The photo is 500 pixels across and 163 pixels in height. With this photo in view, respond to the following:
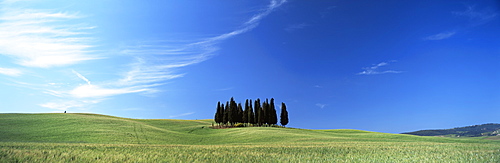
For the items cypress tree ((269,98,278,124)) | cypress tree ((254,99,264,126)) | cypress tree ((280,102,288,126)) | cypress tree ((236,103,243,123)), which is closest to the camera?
cypress tree ((254,99,264,126))

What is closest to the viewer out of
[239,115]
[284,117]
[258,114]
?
[258,114]

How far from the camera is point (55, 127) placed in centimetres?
4772

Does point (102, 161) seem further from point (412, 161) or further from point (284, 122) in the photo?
point (284, 122)

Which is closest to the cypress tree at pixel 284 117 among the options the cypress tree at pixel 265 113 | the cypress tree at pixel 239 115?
the cypress tree at pixel 265 113

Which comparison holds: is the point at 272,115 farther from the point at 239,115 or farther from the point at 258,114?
the point at 239,115

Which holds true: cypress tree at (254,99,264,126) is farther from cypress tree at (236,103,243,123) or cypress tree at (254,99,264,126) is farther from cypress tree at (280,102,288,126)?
cypress tree at (280,102,288,126)

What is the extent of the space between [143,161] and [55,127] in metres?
46.0

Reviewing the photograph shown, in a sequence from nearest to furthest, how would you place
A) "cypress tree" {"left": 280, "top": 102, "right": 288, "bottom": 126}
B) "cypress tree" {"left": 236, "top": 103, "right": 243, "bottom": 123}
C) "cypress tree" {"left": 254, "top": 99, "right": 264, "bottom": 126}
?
"cypress tree" {"left": 254, "top": 99, "right": 264, "bottom": 126} < "cypress tree" {"left": 236, "top": 103, "right": 243, "bottom": 123} < "cypress tree" {"left": 280, "top": 102, "right": 288, "bottom": 126}

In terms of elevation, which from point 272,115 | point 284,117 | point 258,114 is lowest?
point 284,117

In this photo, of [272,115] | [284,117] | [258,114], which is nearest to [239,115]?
[258,114]

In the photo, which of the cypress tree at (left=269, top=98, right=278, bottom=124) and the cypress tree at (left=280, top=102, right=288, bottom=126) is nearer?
the cypress tree at (left=269, top=98, right=278, bottom=124)

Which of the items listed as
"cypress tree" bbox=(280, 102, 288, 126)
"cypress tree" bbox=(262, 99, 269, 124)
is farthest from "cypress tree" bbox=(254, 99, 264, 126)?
"cypress tree" bbox=(280, 102, 288, 126)

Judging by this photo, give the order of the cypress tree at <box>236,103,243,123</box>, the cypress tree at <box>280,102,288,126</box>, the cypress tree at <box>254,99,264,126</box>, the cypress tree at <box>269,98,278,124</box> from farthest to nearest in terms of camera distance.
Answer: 1. the cypress tree at <box>280,102,288,126</box>
2. the cypress tree at <box>236,103,243,123</box>
3. the cypress tree at <box>269,98,278,124</box>
4. the cypress tree at <box>254,99,264,126</box>

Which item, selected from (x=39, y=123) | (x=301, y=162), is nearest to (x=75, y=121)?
(x=39, y=123)
